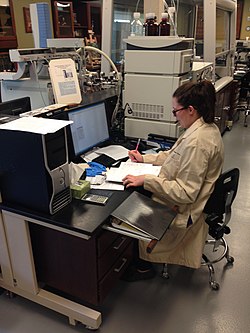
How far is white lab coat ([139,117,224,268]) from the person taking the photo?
160cm

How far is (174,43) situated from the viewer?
2.18 m

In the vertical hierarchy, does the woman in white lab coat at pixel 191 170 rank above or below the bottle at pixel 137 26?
below

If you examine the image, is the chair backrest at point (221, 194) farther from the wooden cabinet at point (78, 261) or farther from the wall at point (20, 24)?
the wall at point (20, 24)

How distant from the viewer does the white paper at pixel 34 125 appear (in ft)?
4.56

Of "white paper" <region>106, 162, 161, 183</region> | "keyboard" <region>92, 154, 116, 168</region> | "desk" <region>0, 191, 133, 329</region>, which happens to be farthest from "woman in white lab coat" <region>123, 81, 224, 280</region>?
"keyboard" <region>92, 154, 116, 168</region>

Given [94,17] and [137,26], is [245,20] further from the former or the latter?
[137,26]

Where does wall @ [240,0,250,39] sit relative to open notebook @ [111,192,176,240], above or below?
above

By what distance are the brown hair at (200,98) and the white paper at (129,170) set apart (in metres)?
0.46

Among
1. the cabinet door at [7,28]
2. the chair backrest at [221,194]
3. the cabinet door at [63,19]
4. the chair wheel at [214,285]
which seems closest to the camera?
the chair backrest at [221,194]

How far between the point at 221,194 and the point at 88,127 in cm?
103

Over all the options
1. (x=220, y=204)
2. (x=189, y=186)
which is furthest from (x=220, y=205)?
(x=189, y=186)

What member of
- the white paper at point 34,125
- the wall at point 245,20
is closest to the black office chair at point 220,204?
the white paper at point 34,125

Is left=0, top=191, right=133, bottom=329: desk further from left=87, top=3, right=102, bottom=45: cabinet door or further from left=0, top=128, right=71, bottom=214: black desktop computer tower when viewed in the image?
left=87, top=3, right=102, bottom=45: cabinet door

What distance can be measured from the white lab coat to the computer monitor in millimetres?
1040
